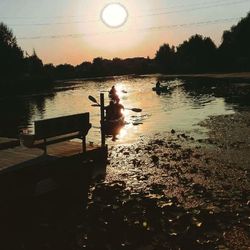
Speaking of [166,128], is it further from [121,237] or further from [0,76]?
[0,76]

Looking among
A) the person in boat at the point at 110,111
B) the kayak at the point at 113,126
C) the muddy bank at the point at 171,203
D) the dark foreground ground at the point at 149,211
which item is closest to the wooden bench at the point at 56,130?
the dark foreground ground at the point at 149,211

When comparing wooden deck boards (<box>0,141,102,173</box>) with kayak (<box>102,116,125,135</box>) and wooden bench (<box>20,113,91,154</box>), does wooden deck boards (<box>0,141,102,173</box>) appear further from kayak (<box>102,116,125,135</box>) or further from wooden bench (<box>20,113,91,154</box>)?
kayak (<box>102,116,125,135</box>)

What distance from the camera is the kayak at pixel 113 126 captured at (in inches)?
1044

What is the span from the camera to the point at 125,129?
27438mm

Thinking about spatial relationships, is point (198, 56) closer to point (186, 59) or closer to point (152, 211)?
point (186, 59)

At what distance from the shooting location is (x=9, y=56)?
306ft

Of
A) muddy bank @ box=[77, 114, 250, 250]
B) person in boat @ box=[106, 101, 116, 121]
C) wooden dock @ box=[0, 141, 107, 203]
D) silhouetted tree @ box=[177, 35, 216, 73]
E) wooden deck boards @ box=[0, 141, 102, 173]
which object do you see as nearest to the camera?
muddy bank @ box=[77, 114, 250, 250]

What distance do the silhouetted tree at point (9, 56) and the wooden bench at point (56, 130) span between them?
82.6 meters

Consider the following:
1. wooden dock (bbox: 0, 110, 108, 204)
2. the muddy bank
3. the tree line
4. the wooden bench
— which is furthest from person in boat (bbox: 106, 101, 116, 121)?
the tree line

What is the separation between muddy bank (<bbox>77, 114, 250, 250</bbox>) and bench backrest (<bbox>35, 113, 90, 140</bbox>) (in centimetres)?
210

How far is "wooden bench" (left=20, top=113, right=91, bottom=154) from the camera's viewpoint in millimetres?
12875

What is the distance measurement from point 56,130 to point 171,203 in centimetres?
474

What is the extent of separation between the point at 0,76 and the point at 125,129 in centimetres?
7304

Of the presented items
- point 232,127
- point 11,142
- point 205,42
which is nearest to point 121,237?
point 11,142
